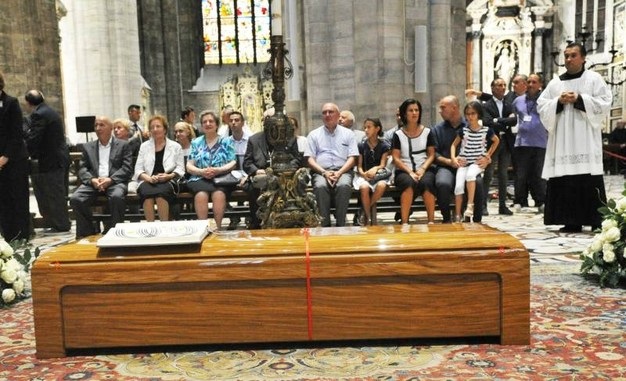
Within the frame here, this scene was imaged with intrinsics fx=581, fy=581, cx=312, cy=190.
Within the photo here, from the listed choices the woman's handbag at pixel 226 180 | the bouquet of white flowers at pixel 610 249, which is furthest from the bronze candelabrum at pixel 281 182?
the bouquet of white flowers at pixel 610 249

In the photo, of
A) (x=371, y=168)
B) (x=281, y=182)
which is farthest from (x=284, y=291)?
(x=371, y=168)

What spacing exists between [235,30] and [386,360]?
2783 cm

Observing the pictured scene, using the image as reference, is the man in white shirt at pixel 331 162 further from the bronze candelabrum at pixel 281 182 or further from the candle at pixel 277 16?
the candle at pixel 277 16

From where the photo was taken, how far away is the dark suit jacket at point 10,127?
237 inches

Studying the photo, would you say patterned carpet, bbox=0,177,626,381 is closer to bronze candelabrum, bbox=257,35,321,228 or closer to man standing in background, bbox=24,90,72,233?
bronze candelabrum, bbox=257,35,321,228

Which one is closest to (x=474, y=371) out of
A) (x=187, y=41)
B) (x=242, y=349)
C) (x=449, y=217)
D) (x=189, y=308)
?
(x=242, y=349)

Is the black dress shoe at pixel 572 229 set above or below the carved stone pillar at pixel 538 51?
below

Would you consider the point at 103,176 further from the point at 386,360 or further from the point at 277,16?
the point at 277,16

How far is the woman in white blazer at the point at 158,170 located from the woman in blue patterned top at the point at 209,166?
7.0 inches

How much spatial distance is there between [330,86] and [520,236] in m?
4.65

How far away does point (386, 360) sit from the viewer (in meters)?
2.83

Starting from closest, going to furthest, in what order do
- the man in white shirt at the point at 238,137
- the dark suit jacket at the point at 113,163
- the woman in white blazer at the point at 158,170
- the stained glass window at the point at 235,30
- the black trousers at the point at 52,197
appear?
the woman in white blazer at the point at 158,170 → the dark suit jacket at the point at 113,163 → the man in white shirt at the point at 238,137 → the black trousers at the point at 52,197 → the stained glass window at the point at 235,30

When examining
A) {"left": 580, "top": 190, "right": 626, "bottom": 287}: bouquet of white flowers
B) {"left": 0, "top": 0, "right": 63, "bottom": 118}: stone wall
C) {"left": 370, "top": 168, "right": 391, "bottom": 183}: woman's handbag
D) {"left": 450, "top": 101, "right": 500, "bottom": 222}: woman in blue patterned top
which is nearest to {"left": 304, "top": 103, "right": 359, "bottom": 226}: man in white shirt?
{"left": 370, "top": 168, "right": 391, "bottom": 183}: woman's handbag

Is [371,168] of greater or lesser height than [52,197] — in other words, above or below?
above
